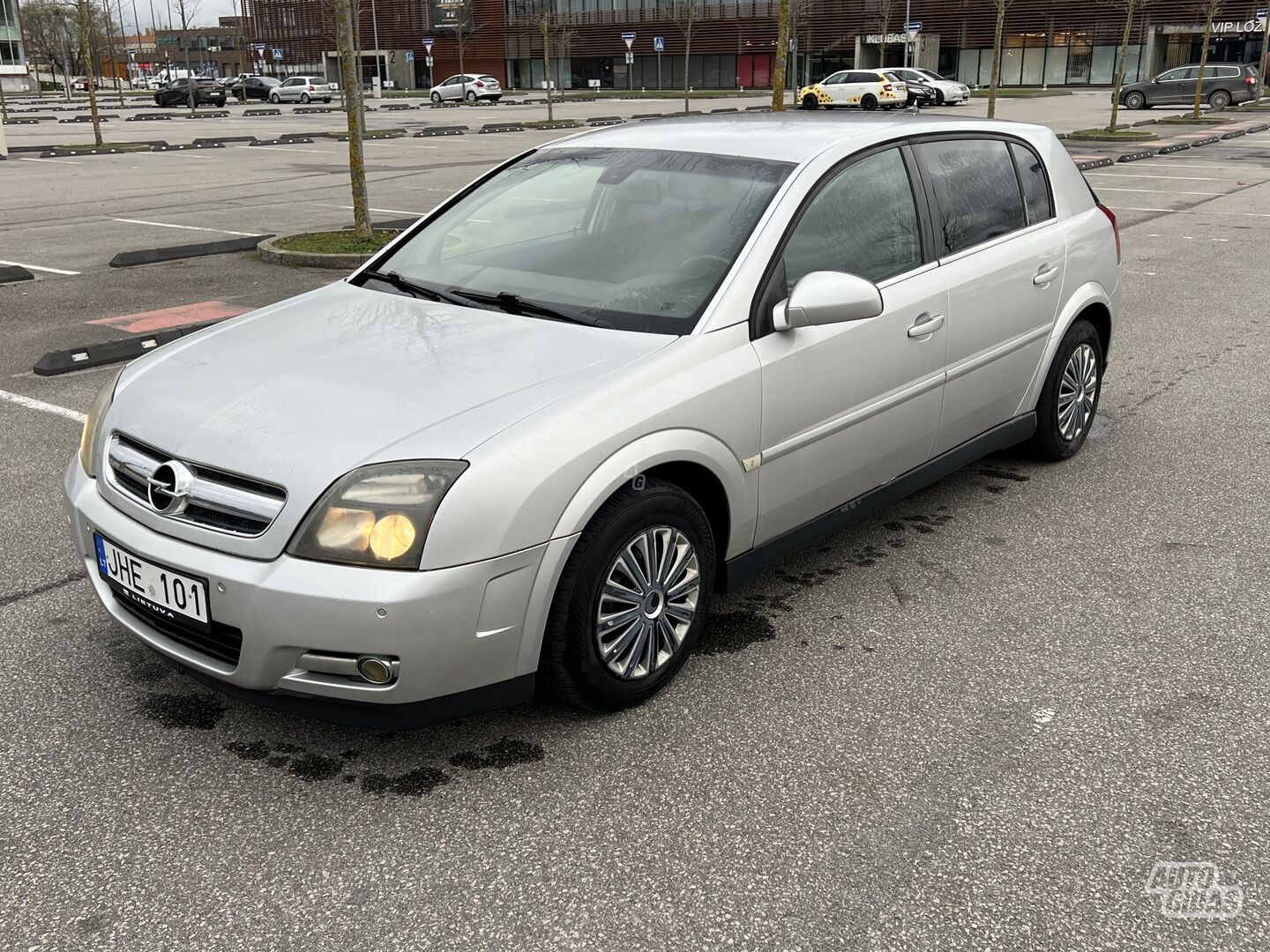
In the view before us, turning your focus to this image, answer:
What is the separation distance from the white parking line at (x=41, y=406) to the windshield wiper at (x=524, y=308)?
3.46 meters

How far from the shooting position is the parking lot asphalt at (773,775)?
2600 mm

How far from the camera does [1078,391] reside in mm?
5570

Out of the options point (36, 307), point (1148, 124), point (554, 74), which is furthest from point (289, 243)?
point (554, 74)

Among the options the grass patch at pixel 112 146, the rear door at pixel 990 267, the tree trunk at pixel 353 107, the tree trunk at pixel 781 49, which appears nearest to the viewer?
the rear door at pixel 990 267

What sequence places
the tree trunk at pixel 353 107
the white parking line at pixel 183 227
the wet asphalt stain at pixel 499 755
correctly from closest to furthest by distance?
the wet asphalt stain at pixel 499 755, the tree trunk at pixel 353 107, the white parking line at pixel 183 227

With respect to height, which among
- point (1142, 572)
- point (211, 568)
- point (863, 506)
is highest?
point (211, 568)

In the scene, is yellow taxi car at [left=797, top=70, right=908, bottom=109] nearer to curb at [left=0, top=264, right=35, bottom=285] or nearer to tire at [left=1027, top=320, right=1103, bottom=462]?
curb at [left=0, top=264, right=35, bottom=285]

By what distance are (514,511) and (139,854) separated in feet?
3.96

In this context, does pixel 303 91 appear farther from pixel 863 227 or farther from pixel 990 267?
pixel 863 227

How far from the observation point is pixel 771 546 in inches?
153

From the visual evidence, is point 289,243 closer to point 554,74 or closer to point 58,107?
point 58,107

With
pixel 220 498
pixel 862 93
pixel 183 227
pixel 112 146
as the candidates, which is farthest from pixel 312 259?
pixel 862 93

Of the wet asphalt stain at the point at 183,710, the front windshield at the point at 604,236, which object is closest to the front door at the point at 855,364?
the front windshield at the point at 604,236

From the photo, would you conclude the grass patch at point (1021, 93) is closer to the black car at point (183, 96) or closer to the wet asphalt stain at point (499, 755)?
the black car at point (183, 96)
